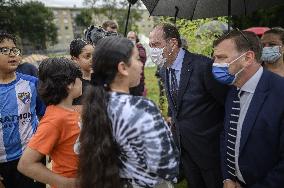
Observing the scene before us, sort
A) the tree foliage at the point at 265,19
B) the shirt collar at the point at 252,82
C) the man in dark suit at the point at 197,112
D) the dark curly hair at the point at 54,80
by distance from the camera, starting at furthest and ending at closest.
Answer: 1. the tree foliage at the point at 265,19
2. the man in dark suit at the point at 197,112
3. the shirt collar at the point at 252,82
4. the dark curly hair at the point at 54,80

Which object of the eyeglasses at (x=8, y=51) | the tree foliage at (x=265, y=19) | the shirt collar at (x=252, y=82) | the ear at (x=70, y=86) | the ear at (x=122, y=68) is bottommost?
the ear at (x=70, y=86)

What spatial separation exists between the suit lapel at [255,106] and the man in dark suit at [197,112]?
0.55 meters

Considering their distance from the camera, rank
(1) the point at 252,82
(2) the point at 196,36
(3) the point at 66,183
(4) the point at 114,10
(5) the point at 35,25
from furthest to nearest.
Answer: (5) the point at 35,25 < (4) the point at 114,10 < (2) the point at 196,36 < (1) the point at 252,82 < (3) the point at 66,183

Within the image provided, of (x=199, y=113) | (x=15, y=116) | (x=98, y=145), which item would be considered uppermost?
(x=98, y=145)

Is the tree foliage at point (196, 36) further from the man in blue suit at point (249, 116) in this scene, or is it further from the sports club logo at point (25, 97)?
the sports club logo at point (25, 97)

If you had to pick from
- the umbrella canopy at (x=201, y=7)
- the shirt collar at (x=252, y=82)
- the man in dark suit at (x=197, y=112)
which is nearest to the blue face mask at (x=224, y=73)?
the shirt collar at (x=252, y=82)

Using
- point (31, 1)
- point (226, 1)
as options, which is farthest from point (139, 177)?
point (31, 1)

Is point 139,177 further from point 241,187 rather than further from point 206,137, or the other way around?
point 206,137

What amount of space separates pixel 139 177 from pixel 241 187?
1216 millimetres

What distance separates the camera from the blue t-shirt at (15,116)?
127 inches

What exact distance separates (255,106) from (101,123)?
1266mm

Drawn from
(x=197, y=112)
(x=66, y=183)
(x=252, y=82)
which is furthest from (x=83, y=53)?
(x=252, y=82)

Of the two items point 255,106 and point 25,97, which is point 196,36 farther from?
point 255,106

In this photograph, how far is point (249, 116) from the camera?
249 cm
